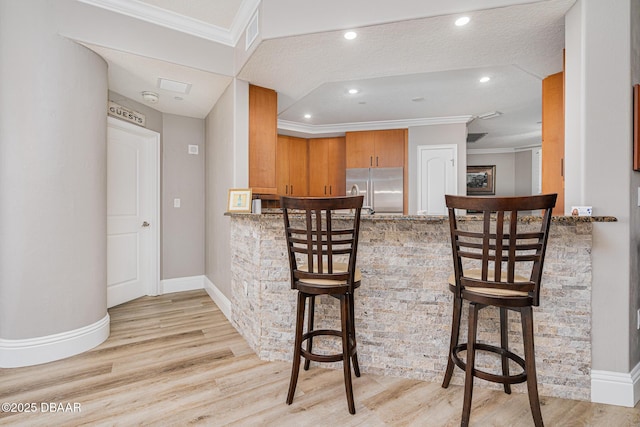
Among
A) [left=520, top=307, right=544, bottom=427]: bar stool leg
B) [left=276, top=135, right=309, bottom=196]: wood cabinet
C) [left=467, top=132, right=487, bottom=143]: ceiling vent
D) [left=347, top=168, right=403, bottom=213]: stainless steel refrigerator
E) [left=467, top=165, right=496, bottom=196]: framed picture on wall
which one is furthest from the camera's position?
[left=467, top=165, right=496, bottom=196]: framed picture on wall

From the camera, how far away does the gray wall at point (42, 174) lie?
7.54ft

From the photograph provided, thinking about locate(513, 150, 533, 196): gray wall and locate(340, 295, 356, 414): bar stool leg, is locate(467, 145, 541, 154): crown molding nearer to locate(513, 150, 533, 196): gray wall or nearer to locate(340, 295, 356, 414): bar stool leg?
locate(513, 150, 533, 196): gray wall

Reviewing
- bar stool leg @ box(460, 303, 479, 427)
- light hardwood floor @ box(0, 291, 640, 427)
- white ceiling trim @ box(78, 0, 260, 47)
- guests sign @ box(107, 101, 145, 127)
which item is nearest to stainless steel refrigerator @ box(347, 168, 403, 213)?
white ceiling trim @ box(78, 0, 260, 47)

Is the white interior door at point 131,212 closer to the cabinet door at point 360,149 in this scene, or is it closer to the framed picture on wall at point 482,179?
the cabinet door at point 360,149

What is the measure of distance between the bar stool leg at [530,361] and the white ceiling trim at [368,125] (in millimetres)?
4309

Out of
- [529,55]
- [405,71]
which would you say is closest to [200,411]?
[405,71]

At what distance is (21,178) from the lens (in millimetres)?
2307

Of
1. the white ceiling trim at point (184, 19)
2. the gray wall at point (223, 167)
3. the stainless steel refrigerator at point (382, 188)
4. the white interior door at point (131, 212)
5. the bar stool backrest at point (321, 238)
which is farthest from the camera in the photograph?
the stainless steel refrigerator at point (382, 188)

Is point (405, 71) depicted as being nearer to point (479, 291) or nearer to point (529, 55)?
point (529, 55)

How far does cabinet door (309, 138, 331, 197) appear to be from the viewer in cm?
597

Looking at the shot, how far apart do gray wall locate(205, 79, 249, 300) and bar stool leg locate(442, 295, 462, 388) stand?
220cm

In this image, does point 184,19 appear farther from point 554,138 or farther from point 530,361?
point 530,361

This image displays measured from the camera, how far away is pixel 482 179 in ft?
24.9

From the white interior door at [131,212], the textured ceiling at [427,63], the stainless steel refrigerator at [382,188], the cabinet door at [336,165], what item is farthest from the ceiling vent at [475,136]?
the white interior door at [131,212]
